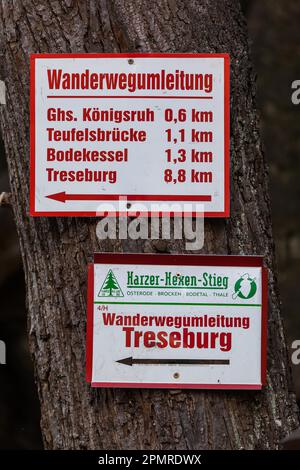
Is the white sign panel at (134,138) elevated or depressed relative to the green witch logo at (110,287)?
elevated

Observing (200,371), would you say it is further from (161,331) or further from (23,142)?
(23,142)

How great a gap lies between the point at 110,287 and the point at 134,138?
374mm

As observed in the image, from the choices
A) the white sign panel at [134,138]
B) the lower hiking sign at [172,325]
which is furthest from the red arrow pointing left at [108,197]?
the lower hiking sign at [172,325]

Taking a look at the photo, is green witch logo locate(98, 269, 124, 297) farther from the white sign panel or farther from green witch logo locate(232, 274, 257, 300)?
green witch logo locate(232, 274, 257, 300)

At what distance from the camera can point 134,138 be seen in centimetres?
217

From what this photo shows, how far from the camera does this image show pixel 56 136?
86.3 inches

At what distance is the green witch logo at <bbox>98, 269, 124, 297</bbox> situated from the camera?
2166 mm

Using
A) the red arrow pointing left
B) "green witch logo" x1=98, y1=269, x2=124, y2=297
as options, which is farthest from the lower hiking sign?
the red arrow pointing left

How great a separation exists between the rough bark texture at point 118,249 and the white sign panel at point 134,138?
47 millimetres

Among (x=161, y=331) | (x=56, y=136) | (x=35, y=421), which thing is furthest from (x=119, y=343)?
(x=35, y=421)

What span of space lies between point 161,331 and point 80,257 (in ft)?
0.91

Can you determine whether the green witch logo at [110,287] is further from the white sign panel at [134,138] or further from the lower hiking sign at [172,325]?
the white sign panel at [134,138]

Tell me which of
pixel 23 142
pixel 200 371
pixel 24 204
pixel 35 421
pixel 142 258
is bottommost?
pixel 35 421

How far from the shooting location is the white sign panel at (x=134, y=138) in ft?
7.13
